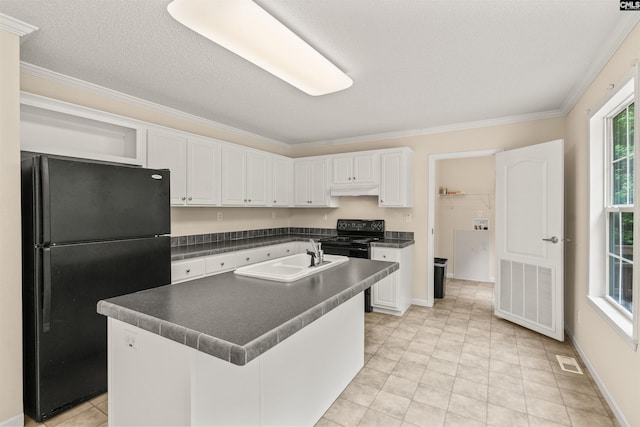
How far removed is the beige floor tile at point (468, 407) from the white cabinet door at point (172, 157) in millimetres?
2942

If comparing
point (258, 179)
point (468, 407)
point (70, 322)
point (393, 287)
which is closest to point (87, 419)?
point (70, 322)

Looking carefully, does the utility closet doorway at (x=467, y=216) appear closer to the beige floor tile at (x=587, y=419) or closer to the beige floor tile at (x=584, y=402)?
the beige floor tile at (x=584, y=402)

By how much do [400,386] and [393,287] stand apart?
157 cm

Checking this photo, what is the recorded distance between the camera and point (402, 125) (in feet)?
13.5

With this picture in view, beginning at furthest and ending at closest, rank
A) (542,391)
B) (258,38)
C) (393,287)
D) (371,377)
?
(393,287), (371,377), (542,391), (258,38)

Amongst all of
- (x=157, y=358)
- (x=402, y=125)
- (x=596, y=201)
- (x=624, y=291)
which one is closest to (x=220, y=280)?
(x=157, y=358)

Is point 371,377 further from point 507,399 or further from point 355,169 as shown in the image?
point 355,169

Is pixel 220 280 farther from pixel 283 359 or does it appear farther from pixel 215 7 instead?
pixel 215 7

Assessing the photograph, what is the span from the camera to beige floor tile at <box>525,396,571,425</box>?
2.01 m

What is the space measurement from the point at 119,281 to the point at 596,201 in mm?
3696

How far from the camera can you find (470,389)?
2.32 meters

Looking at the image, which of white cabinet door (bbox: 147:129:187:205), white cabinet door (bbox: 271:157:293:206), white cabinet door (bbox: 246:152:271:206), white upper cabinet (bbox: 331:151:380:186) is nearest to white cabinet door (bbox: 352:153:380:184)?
white upper cabinet (bbox: 331:151:380:186)

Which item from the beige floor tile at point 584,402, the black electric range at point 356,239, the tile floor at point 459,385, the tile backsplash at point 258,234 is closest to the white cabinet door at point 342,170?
the black electric range at point 356,239

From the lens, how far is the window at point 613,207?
210 centimetres
